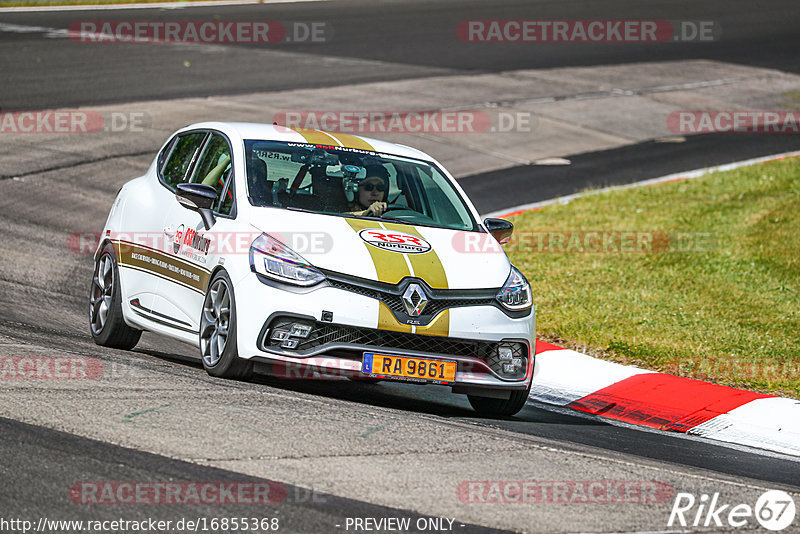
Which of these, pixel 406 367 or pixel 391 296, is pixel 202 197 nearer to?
pixel 391 296

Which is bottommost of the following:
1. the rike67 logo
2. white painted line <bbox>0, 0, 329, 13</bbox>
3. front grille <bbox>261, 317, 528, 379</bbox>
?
the rike67 logo

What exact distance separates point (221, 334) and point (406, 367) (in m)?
1.21

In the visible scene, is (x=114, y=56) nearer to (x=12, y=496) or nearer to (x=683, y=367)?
(x=683, y=367)

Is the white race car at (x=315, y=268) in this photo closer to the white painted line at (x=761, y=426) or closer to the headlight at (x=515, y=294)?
the headlight at (x=515, y=294)

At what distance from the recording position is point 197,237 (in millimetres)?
8102

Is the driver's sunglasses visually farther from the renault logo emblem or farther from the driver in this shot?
the renault logo emblem

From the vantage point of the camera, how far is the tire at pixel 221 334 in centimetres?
743

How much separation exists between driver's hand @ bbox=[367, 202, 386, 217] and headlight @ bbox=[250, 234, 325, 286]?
1.03m

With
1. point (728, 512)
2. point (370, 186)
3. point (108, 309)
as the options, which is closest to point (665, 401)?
point (370, 186)

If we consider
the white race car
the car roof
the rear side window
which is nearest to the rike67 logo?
the white race car

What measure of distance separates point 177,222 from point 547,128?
45.5 feet

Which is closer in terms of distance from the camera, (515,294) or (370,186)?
(515,294)

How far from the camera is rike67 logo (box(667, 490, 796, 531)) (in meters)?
5.51

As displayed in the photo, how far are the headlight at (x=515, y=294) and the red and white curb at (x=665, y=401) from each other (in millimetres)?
1259
